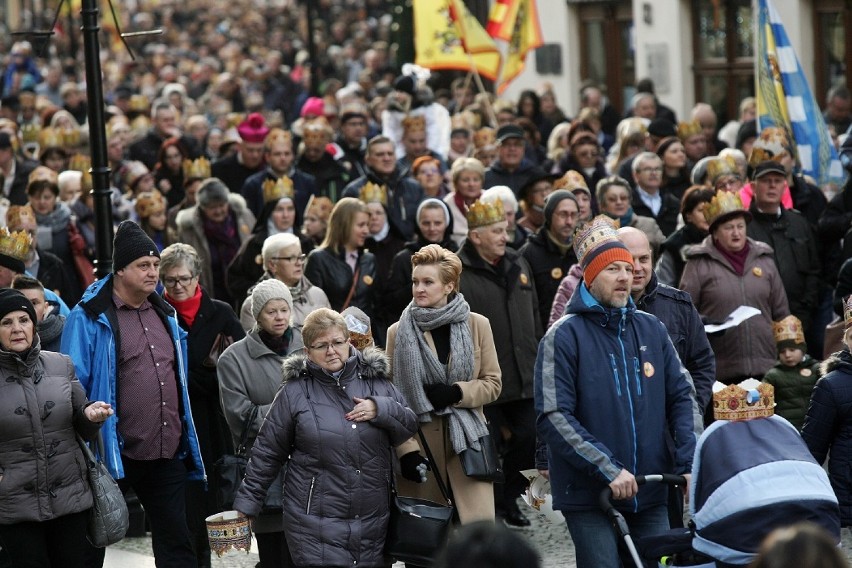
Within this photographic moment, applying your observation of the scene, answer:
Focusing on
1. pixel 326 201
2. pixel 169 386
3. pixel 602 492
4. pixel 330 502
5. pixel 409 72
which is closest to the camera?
pixel 602 492

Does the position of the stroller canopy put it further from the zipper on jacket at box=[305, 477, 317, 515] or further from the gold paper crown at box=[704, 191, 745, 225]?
the gold paper crown at box=[704, 191, 745, 225]

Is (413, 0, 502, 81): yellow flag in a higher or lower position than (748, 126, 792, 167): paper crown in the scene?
higher

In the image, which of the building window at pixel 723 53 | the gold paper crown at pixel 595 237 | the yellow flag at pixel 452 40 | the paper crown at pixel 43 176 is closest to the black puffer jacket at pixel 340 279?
the paper crown at pixel 43 176

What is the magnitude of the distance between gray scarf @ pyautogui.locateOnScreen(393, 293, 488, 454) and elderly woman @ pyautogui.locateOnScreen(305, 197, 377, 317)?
2252mm

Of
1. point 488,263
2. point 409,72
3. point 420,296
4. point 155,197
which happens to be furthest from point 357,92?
point 420,296

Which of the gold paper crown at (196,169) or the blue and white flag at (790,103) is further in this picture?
the gold paper crown at (196,169)

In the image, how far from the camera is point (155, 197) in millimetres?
13000

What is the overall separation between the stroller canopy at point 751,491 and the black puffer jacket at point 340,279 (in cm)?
482

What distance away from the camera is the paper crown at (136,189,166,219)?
42.4ft

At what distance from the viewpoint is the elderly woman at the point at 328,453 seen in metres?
7.19

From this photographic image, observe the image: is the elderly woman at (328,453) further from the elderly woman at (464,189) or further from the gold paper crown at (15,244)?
the elderly woman at (464,189)

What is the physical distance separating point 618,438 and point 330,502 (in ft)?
4.36

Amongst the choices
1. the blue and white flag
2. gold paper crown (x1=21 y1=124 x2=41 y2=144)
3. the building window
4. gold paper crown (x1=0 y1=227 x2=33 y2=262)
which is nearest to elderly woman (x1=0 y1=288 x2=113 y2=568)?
gold paper crown (x1=0 y1=227 x2=33 y2=262)

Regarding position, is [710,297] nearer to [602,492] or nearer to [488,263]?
→ [488,263]
